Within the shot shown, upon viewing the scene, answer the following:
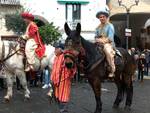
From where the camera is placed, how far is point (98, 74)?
447 inches

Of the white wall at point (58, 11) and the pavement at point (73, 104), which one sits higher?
the white wall at point (58, 11)

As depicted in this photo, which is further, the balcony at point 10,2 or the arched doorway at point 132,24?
the arched doorway at point 132,24

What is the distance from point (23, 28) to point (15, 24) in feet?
3.62

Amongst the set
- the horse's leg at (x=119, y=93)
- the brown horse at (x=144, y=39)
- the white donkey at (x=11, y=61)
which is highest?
the white donkey at (x=11, y=61)

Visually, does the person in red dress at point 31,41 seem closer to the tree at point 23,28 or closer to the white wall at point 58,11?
the tree at point 23,28

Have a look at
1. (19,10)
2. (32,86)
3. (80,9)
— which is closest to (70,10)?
(80,9)

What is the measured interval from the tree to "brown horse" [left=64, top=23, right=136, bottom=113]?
64.3 ft

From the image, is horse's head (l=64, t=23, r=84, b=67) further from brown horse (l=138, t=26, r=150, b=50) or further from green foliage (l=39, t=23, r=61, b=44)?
brown horse (l=138, t=26, r=150, b=50)

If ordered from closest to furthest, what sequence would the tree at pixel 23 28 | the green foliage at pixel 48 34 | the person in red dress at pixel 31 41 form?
the person in red dress at pixel 31 41
the green foliage at pixel 48 34
the tree at pixel 23 28

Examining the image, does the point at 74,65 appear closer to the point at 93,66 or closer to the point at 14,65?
the point at 93,66

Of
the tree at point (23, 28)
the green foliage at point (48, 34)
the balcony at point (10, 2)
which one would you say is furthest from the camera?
the balcony at point (10, 2)

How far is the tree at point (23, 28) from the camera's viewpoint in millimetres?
33275


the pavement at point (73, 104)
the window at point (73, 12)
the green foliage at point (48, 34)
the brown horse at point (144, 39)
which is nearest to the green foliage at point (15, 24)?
the green foliage at point (48, 34)

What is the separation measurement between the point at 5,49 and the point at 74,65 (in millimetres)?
4630
